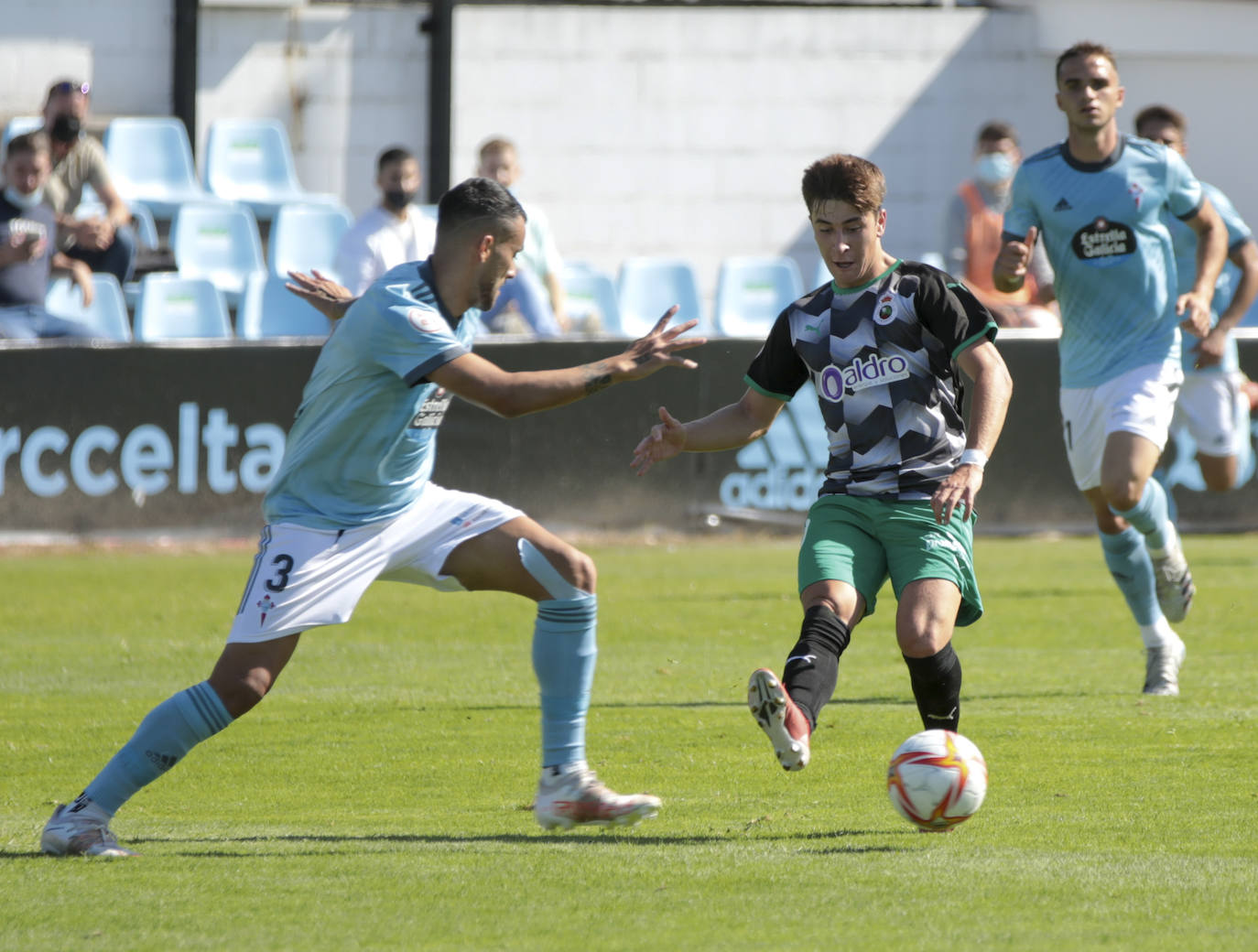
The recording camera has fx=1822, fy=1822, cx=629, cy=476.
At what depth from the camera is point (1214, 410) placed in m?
10.0

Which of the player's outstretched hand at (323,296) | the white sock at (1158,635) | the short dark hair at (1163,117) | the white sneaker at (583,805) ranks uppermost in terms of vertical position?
the short dark hair at (1163,117)

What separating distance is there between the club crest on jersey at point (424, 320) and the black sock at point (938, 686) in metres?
1.60

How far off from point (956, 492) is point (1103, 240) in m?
3.19

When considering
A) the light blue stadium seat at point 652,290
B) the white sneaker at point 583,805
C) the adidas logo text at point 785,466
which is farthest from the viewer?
the light blue stadium seat at point 652,290

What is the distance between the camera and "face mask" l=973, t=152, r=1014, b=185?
14.9m

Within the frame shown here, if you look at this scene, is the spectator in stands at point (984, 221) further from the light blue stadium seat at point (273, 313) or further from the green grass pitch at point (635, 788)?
the light blue stadium seat at point (273, 313)

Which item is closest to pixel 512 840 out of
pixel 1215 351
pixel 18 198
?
pixel 1215 351

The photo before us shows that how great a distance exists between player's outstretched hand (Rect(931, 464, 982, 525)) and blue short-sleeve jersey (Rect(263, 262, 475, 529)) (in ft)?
4.51

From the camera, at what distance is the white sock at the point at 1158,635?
764 centimetres

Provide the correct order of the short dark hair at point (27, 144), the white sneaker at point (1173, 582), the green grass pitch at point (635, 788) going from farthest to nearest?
the short dark hair at point (27, 144) → the white sneaker at point (1173, 582) → the green grass pitch at point (635, 788)

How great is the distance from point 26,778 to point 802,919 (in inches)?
125

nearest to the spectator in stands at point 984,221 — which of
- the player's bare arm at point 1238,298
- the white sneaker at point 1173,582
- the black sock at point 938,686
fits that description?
the player's bare arm at point 1238,298

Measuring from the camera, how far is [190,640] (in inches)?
365

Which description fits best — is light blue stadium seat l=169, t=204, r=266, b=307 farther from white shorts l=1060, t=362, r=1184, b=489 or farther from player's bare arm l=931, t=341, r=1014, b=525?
player's bare arm l=931, t=341, r=1014, b=525
